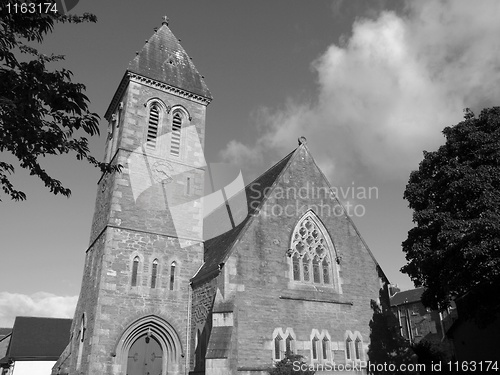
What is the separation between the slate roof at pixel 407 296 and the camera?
187 ft

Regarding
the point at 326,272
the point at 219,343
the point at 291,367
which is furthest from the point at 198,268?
the point at 291,367

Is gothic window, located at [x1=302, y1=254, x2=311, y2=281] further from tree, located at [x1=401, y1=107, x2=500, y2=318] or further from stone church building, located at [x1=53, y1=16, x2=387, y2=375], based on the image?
tree, located at [x1=401, y1=107, x2=500, y2=318]

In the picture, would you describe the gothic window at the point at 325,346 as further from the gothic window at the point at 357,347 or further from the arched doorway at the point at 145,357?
the arched doorway at the point at 145,357

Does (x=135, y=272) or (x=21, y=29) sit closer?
(x=21, y=29)

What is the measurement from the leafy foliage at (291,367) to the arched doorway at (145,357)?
232 inches

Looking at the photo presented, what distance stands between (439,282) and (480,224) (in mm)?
4174

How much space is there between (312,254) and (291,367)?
588 cm

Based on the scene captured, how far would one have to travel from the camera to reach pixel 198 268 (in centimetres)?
2102

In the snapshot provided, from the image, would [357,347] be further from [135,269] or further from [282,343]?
[135,269]

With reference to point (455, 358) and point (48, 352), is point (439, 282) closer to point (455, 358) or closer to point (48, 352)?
point (455, 358)

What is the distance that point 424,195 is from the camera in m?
17.9

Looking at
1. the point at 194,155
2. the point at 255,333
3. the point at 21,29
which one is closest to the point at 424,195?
the point at 255,333

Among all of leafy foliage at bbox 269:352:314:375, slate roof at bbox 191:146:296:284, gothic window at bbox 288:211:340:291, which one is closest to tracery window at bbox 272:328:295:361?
leafy foliage at bbox 269:352:314:375

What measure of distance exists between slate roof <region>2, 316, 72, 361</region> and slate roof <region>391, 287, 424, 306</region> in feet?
148
